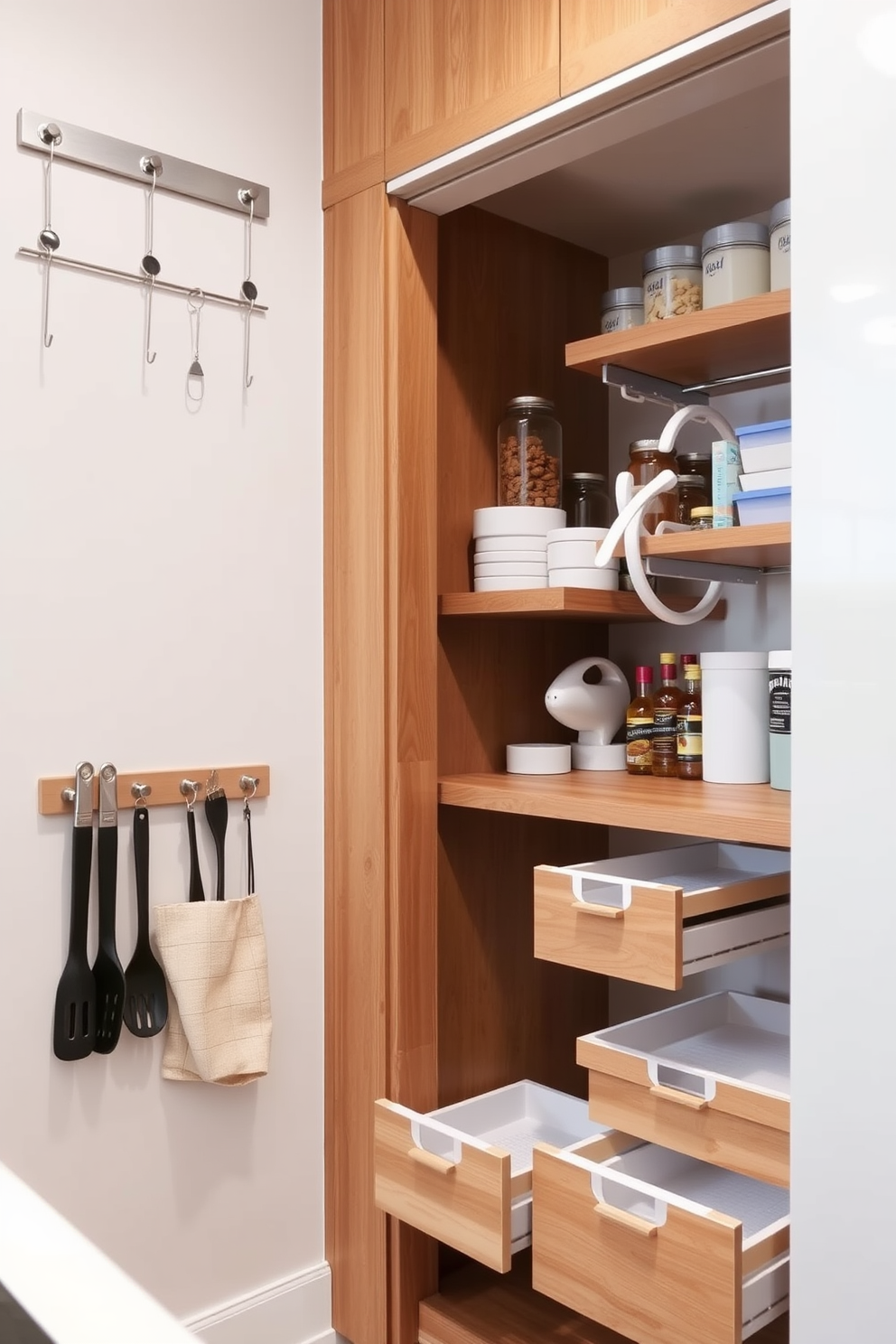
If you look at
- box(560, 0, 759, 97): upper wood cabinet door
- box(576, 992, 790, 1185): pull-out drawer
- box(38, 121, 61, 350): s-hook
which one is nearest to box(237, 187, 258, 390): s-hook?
box(38, 121, 61, 350): s-hook

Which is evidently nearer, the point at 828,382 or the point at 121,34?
the point at 828,382

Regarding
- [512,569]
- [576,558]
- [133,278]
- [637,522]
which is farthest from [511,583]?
[133,278]

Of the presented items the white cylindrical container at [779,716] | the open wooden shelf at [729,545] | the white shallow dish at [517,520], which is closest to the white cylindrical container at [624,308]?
the white shallow dish at [517,520]

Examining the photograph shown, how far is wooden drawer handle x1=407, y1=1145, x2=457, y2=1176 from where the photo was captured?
66.1 inches

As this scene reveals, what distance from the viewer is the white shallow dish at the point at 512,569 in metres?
1.99

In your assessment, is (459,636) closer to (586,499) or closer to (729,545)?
(586,499)

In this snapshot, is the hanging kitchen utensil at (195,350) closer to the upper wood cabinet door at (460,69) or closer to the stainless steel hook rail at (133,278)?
the stainless steel hook rail at (133,278)

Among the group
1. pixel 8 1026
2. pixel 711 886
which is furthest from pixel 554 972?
pixel 8 1026

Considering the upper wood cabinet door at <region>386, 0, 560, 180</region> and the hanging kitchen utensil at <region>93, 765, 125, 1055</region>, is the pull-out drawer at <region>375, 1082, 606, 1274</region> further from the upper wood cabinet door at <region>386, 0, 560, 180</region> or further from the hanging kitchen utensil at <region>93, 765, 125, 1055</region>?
the upper wood cabinet door at <region>386, 0, 560, 180</region>

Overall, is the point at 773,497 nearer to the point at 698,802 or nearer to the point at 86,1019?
the point at 698,802

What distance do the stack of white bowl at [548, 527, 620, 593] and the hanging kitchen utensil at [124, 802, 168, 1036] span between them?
81cm

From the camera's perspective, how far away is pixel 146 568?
1.77 metres

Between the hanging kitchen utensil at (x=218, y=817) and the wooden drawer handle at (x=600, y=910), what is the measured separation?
0.61 metres

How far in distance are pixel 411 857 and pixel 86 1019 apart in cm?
58
